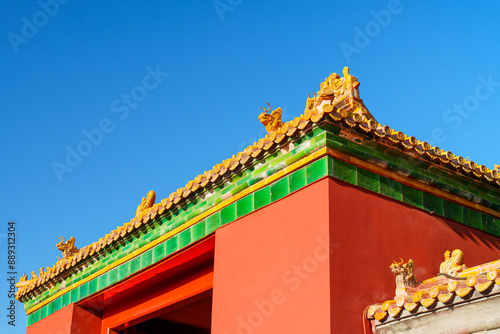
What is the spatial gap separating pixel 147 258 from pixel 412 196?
364cm

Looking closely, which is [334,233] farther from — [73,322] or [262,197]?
[73,322]

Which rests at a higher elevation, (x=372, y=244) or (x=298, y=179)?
(x=298, y=179)

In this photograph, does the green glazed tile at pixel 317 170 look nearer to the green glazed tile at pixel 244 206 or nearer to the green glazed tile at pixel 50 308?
the green glazed tile at pixel 244 206

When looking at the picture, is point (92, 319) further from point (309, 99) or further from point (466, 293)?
point (466, 293)

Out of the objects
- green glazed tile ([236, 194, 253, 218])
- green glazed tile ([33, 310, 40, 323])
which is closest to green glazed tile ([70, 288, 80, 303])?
green glazed tile ([33, 310, 40, 323])

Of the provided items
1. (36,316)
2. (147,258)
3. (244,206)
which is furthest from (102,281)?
(244,206)

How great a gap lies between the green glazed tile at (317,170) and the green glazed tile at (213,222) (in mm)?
1463

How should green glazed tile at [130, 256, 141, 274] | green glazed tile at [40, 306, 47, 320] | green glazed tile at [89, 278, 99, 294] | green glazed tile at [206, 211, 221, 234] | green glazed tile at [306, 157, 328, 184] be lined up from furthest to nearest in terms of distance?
green glazed tile at [40, 306, 47, 320], green glazed tile at [89, 278, 99, 294], green glazed tile at [130, 256, 141, 274], green glazed tile at [206, 211, 221, 234], green glazed tile at [306, 157, 328, 184]

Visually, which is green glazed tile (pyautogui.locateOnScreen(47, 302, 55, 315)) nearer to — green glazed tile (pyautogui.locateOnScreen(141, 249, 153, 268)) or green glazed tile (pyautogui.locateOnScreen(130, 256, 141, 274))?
green glazed tile (pyautogui.locateOnScreen(130, 256, 141, 274))

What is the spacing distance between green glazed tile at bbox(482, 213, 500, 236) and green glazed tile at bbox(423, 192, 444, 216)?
84 centimetres

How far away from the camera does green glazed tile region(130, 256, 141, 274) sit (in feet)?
30.7

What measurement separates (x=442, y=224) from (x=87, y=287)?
5.39 metres

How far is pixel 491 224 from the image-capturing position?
8.43m

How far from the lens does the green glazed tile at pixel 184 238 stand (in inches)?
336
